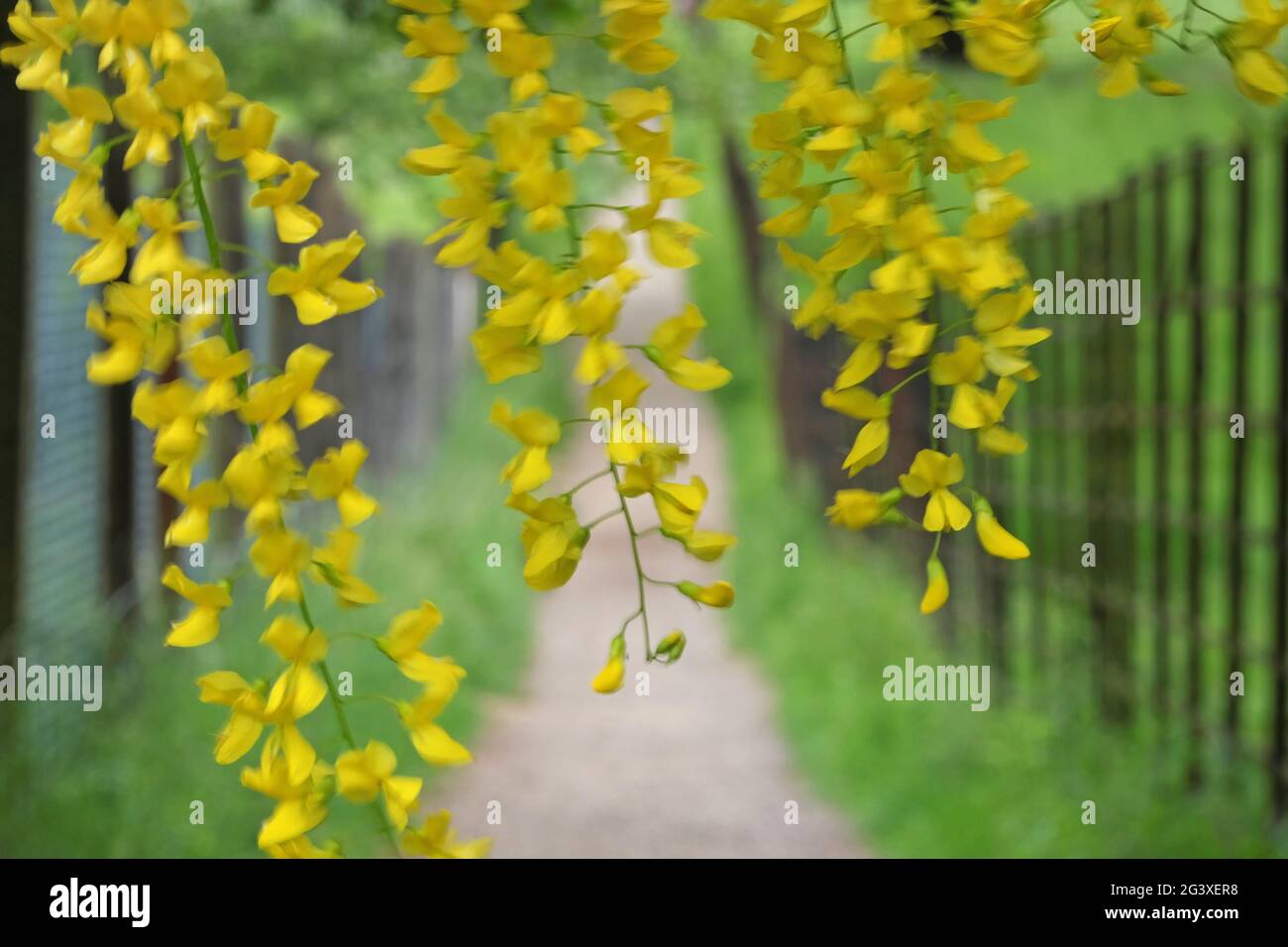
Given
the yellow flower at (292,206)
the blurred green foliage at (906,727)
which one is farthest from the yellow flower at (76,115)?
the blurred green foliage at (906,727)

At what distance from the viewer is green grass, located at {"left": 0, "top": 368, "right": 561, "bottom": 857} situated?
10.5 ft

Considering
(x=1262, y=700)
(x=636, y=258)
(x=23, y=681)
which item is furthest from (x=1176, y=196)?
(x=23, y=681)

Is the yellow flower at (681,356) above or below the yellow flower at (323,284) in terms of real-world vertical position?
below

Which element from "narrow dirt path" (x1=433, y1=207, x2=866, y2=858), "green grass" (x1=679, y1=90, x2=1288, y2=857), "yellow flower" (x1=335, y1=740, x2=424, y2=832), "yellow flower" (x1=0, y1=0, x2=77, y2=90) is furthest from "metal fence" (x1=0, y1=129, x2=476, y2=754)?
"yellow flower" (x1=335, y1=740, x2=424, y2=832)

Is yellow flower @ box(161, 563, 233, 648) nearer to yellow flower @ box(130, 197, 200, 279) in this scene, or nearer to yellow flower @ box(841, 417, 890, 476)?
yellow flower @ box(130, 197, 200, 279)

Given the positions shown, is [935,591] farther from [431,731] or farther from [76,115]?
[76,115]

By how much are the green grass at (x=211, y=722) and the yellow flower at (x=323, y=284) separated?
898mm

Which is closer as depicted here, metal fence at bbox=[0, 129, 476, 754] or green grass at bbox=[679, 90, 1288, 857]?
green grass at bbox=[679, 90, 1288, 857]

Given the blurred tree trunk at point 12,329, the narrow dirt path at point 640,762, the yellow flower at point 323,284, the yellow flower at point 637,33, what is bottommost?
the narrow dirt path at point 640,762

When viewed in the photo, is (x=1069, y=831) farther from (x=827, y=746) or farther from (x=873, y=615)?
(x=873, y=615)

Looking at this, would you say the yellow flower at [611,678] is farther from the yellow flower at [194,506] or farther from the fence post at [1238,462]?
the fence post at [1238,462]

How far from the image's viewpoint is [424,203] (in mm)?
7051

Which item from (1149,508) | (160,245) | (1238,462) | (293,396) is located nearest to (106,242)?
(160,245)

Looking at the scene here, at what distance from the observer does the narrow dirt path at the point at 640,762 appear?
13.5 feet
